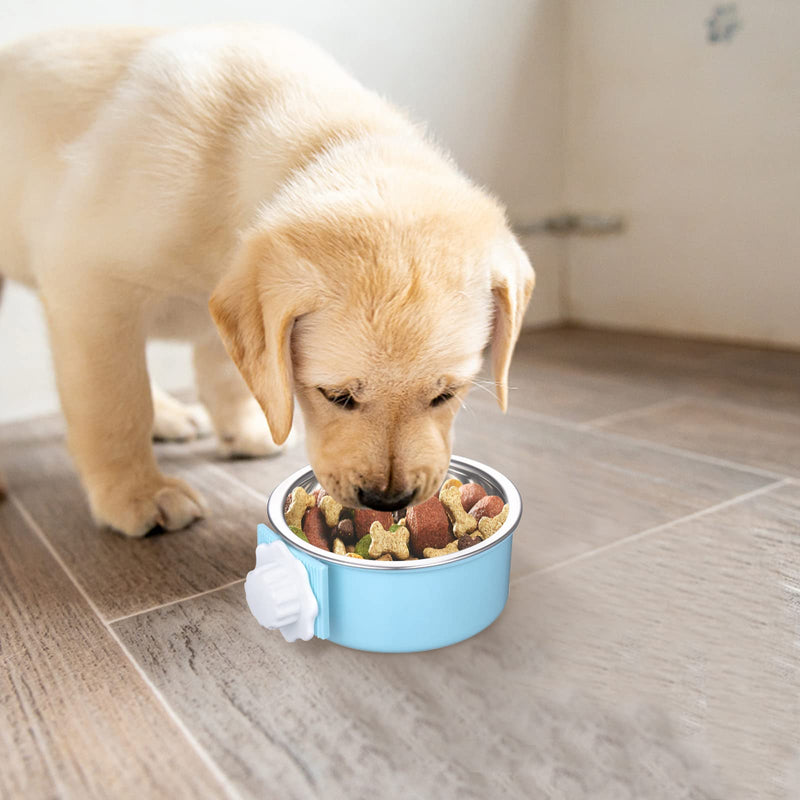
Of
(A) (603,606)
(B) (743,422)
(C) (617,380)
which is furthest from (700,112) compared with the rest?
(A) (603,606)

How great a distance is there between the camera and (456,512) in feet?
4.09

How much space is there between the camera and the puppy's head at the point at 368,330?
107 centimetres

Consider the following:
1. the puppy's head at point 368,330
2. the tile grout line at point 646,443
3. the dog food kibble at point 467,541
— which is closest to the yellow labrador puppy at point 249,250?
the puppy's head at point 368,330

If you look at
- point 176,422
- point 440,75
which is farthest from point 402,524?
point 440,75

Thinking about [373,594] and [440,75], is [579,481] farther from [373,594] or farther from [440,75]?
[440,75]

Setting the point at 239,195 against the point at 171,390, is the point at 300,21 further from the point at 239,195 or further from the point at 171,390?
the point at 239,195

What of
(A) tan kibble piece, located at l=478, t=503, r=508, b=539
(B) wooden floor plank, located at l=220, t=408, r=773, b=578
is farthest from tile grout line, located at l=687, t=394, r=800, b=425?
(A) tan kibble piece, located at l=478, t=503, r=508, b=539

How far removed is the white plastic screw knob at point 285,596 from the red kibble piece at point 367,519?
185mm

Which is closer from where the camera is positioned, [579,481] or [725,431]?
[579,481]

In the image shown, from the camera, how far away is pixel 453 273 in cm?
111

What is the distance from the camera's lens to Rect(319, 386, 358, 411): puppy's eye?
1150mm

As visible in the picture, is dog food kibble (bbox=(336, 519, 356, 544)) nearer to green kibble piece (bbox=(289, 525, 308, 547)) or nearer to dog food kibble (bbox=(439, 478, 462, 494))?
green kibble piece (bbox=(289, 525, 308, 547))

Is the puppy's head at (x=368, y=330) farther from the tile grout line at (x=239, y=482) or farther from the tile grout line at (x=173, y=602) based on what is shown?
the tile grout line at (x=239, y=482)

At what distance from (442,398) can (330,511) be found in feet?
0.86
